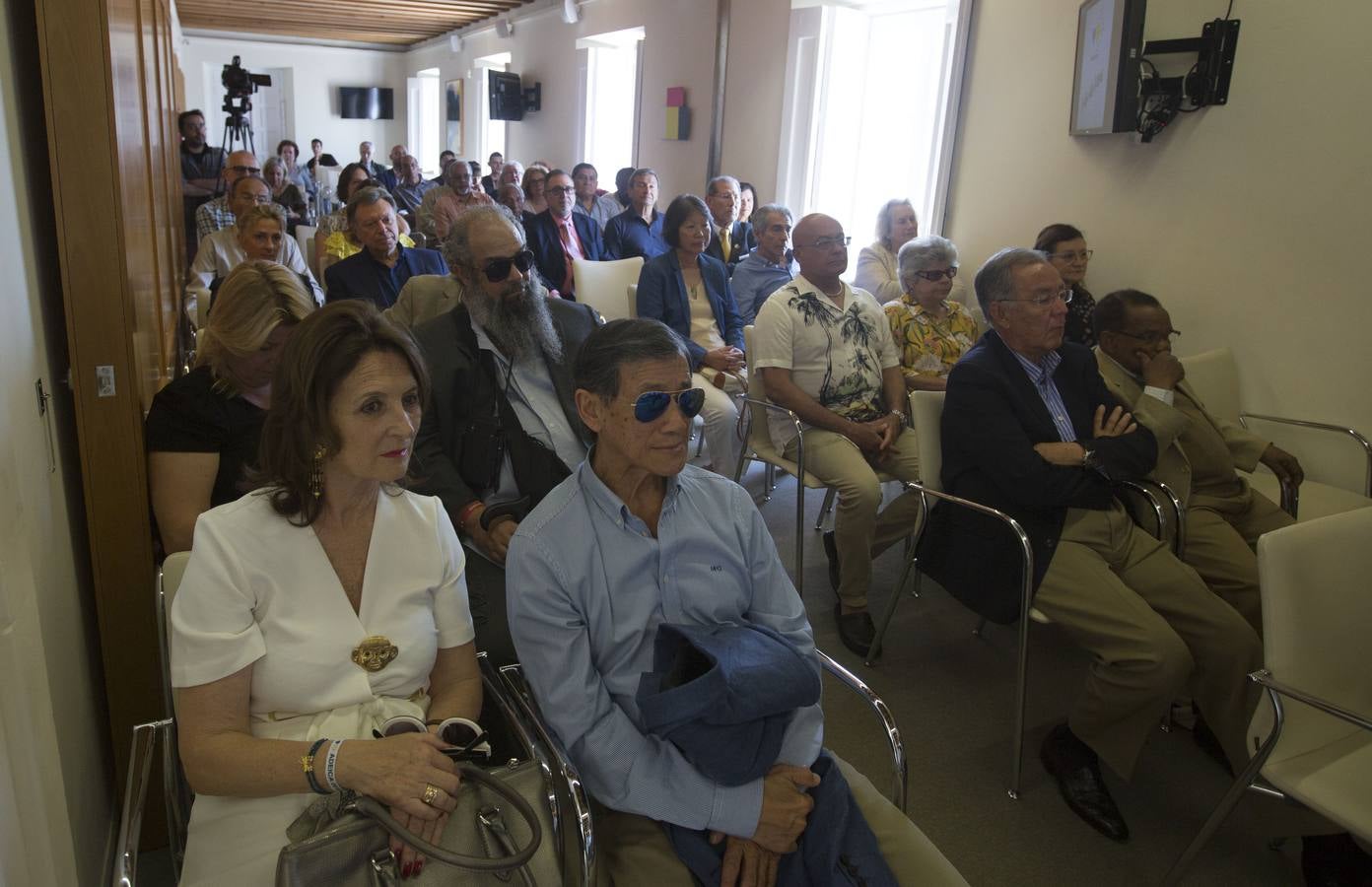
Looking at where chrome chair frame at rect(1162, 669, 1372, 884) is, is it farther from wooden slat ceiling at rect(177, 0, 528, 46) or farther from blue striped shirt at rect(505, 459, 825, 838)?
wooden slat ceiling at rect(177, 0, 528, 46)

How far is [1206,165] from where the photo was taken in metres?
3.78

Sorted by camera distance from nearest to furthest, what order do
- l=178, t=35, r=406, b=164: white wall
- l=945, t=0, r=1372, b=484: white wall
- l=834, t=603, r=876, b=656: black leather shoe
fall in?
l=834, t=603, r=876, b=656: black leather shoe
l=945, t=0, r=1372, b=484: white wall
l=178, t=35, r=406, b=164: white wall

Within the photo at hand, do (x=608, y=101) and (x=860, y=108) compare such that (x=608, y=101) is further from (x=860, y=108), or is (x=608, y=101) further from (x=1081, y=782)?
(x=1081, y=782)

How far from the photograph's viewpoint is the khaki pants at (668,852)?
54.2 inches

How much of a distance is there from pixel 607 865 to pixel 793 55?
20.6 feet

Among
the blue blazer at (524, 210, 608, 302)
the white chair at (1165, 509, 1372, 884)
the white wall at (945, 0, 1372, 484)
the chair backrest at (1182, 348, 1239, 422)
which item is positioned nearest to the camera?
the white chair at (1165, 509, 1372, 884)

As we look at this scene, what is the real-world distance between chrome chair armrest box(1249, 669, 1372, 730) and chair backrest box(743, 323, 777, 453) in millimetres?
1978

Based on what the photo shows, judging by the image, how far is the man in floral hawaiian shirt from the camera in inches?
121

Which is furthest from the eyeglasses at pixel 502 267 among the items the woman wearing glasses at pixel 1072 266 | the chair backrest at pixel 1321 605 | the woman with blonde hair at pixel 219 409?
the woman wearing glasses at pixel 1072 266

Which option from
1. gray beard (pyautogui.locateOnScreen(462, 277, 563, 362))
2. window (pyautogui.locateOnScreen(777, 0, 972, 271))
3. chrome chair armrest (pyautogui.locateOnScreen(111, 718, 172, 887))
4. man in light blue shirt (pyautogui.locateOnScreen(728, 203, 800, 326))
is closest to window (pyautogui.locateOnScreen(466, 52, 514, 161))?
window (pyautogui.locateOnScreen(777, 0, 972, 271))

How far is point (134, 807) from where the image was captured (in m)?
1.30

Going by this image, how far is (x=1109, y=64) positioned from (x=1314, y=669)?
296 cm

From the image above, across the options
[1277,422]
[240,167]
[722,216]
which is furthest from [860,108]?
[240,167]

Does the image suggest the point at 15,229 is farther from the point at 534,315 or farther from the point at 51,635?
the point at 534,315
